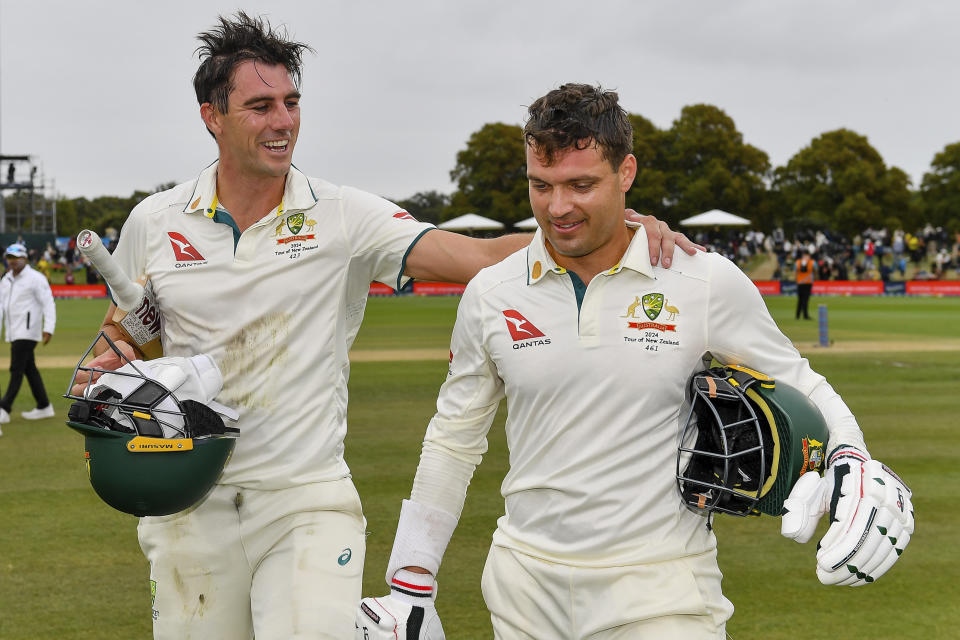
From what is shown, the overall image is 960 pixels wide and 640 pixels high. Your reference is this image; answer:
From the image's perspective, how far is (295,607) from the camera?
3916 millimetres

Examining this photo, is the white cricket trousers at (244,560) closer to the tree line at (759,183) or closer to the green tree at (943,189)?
the tree line at (759,183)

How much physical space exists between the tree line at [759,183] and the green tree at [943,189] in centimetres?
7

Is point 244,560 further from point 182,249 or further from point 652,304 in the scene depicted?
point 652,304

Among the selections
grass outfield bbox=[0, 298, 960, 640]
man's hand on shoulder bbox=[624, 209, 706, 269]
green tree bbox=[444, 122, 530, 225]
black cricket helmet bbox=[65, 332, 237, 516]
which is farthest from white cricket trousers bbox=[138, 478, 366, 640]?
green tree bbox=[444, 122, 530, 225]

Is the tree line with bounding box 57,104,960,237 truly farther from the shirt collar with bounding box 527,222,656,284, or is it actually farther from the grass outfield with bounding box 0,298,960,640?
the shirt collar with bounding box 527,222,656,284

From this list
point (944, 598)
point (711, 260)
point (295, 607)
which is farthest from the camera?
point (944, 598)

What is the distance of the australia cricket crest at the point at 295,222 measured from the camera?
14.1 ft

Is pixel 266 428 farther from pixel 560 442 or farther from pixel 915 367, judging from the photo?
pixel 915 367

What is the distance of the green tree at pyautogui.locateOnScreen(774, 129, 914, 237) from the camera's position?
68.6m

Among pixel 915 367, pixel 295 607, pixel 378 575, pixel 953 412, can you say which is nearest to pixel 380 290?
pixel 915 367

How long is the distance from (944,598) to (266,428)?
448cm

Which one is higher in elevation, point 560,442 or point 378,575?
point 560,442

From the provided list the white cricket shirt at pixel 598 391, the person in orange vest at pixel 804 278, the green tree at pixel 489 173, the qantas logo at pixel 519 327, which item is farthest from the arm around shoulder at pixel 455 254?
the green tree at pixel 489 173

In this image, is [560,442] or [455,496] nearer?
[560,442]
